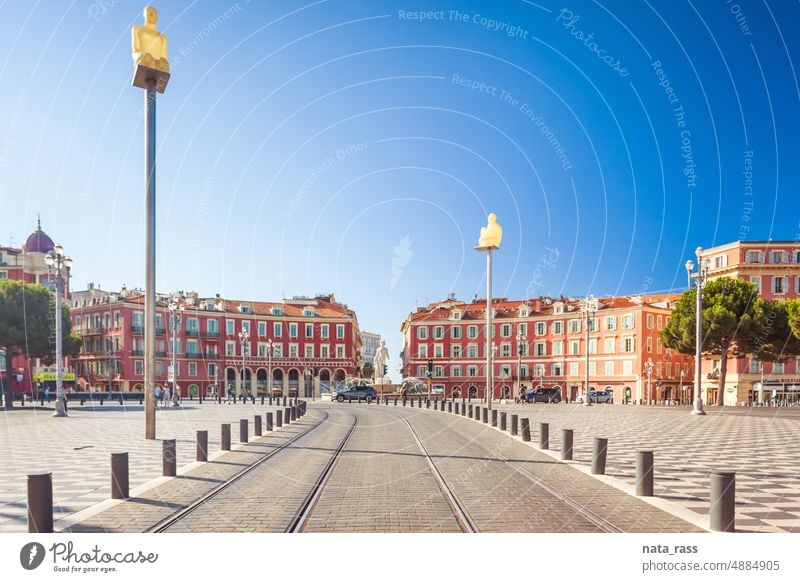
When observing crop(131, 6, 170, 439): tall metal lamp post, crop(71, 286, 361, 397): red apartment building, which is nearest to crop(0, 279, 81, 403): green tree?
crop(71, 286, 361, 397): red apartment building

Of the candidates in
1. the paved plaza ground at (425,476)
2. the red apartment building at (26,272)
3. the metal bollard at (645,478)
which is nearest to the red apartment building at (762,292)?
the paved plaza ground at (425,476)

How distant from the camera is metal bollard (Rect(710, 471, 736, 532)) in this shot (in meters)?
7.11

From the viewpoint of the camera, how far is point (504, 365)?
251 ft

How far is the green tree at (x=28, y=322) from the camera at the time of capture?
94.8 ft

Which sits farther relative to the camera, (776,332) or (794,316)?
(776,332)

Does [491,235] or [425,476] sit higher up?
[491,235]

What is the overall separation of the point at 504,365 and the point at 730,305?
97.3 ft

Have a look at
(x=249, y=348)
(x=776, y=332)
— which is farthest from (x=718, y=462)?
(x=249, y=348)

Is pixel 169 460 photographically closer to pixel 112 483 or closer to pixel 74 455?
pixel 112 483

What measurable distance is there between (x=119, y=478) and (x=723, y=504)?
8.42m

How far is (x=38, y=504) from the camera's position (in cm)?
663

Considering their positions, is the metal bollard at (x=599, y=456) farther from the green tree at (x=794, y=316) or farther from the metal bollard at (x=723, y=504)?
the green tree at (x=794, y=316)

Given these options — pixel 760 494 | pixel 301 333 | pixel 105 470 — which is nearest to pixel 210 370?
pixel 301 333

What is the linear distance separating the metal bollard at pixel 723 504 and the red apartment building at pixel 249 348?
50.9 m
